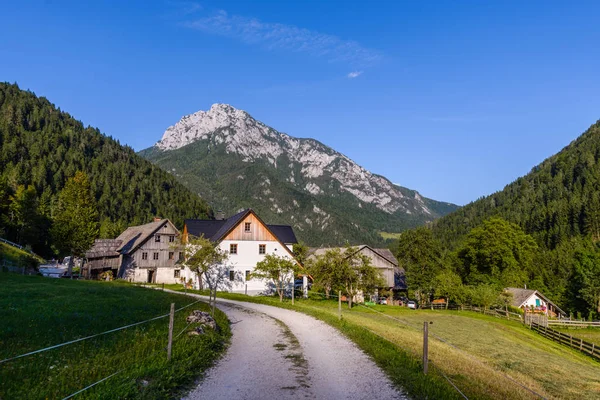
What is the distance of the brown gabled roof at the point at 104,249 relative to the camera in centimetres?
6612

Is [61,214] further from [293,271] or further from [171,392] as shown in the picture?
[171,392]

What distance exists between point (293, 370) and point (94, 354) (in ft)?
20.9

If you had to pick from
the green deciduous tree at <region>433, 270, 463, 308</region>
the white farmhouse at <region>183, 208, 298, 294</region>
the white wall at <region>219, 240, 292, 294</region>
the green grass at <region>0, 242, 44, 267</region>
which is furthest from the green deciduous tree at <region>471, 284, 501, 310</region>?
the green grass at <region>0, 242, 44, 267</region>

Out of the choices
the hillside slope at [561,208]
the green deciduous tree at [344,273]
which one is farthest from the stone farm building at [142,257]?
the hillside slope at [561,208]

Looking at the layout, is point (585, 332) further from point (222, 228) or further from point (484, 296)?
point (222, 228)

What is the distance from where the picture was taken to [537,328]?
5050 centimetres

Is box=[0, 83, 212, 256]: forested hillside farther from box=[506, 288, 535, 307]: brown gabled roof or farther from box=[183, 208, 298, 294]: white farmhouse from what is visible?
box=[506, 288, 535, 307]: brown gabled roof

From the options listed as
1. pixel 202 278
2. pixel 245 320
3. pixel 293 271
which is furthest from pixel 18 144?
pixel 245 320

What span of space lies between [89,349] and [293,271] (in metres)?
36.3

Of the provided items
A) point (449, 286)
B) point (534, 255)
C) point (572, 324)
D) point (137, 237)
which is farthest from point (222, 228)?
point (534, 255)

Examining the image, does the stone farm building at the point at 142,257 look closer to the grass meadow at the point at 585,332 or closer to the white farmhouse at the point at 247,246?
the white farmhouse at the point at 247,246

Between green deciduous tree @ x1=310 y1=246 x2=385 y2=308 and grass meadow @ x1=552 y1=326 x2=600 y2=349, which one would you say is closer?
green deciduous tree @ x1=310 y1=246 x2=385 y2=308

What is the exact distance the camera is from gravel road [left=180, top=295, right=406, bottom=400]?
10.1 m

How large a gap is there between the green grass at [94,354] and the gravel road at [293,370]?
2.73 ft
